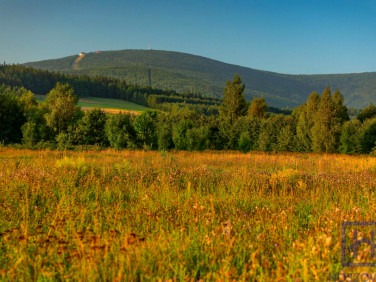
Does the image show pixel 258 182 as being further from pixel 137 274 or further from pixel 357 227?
pixel 137 274

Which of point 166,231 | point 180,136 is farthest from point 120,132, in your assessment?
point 166,231

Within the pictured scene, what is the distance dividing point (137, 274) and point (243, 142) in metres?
28.3

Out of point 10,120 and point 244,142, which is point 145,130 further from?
point 10,120

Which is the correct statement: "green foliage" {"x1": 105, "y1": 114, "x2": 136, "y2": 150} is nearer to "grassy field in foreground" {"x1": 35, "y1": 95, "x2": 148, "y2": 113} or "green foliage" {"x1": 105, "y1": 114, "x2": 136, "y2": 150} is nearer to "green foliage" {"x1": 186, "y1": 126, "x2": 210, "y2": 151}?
"green foliage" {"x1": 186, "y1": 126, "x2": 210, "y2": 151}

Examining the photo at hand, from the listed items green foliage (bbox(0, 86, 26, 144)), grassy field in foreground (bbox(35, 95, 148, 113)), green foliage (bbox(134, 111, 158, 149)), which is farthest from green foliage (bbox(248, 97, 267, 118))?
grassy field in foreground (bbox(35, 95, 148, 113))

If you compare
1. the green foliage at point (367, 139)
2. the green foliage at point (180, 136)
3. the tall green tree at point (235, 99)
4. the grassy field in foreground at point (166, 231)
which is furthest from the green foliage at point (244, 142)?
the grassy field in foreground at point (166, 231)

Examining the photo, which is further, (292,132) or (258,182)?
(292,132)

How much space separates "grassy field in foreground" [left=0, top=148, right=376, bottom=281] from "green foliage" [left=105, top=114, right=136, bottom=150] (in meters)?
17.8

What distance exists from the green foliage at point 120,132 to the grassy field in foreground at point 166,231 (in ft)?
58.4

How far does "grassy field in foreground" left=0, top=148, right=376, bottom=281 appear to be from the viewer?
10.1ft

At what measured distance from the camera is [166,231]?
4.41m

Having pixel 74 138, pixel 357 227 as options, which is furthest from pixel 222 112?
pixel 357 227

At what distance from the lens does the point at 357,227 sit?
4.52 meters

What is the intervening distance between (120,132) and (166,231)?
23797 mm
